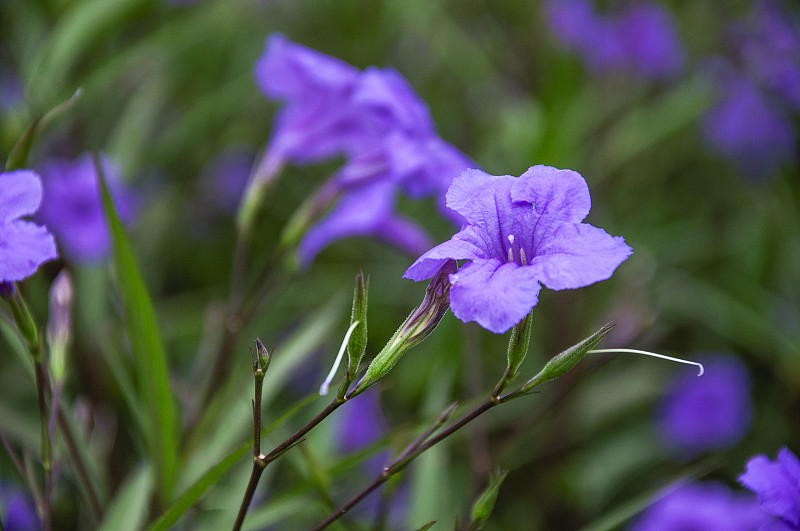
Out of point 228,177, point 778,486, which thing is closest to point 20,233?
point 778,486

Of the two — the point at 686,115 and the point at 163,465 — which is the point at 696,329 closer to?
the point at 686,115

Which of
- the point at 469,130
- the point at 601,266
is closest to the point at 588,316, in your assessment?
Answer: the point at 469,130

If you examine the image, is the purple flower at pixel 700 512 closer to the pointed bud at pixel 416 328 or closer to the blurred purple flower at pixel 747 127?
A: the pointed bud at pixel 416 328

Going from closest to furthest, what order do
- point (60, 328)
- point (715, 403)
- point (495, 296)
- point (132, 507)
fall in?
point (495, 296) → point (60, 328) → point (132, 507) → point (715, 403)

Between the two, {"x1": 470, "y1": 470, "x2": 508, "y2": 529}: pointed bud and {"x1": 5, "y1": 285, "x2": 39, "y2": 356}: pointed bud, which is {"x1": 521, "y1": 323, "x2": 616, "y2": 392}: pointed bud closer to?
{"x1": 470, "y1": 470, "x2": 508, "y2": 529}: pointed bud

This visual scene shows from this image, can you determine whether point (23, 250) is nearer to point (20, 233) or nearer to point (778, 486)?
point (20, 233)

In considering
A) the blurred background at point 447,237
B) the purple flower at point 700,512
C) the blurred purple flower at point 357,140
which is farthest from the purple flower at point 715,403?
the blurred purple flower at point 357,140
